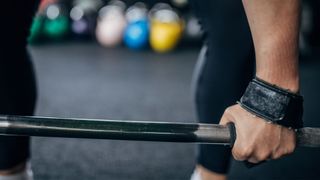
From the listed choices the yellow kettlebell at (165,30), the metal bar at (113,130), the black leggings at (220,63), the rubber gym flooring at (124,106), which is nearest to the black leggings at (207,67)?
the black leggings at (220,63)

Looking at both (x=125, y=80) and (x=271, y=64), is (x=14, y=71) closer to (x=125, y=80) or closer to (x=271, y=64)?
(x=271, y=64)

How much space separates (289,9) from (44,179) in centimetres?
64

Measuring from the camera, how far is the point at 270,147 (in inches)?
19.6

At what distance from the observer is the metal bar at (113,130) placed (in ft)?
1.73

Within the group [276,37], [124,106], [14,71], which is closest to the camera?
[276,37]

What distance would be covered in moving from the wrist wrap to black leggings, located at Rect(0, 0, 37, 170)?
34 centimetres

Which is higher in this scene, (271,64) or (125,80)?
(271,64)

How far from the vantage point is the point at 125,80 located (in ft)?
5.82

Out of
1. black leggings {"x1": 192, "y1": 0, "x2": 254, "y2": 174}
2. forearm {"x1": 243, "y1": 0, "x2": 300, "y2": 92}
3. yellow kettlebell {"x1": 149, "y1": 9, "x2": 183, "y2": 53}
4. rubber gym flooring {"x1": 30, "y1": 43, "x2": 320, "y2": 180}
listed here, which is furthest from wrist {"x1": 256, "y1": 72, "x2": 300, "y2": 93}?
yellow kettlebell {"x1": 149, "y1": 9, "x2": 183, "y2": 53}

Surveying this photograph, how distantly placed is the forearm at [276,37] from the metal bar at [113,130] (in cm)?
7

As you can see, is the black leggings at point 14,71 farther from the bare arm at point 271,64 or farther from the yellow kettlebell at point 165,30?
the yellow kettlebell at point 165,30

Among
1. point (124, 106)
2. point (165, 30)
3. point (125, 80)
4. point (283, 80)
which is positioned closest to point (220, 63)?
point (283, 80)

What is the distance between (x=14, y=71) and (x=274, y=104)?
38 cm

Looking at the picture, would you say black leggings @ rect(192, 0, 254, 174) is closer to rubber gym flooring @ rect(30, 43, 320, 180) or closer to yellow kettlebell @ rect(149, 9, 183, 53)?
rubber gym flooring @ rect(30, 43, 320, 180)
